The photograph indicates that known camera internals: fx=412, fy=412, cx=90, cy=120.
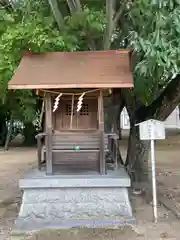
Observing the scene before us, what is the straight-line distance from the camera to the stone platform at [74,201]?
6.96 m

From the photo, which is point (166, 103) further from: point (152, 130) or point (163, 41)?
point (163, 41)

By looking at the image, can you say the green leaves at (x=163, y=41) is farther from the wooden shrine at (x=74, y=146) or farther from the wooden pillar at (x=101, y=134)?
the wooden pillar at (x=101, y=134)

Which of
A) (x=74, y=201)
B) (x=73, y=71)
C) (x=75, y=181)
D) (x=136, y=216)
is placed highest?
(x=73, y=71)

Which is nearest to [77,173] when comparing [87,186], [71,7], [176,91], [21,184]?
[87,186]

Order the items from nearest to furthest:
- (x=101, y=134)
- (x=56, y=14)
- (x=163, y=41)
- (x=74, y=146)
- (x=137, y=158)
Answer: (x=163, y=41)
(x=101, y=134)
(x=74, y=146)
(x=56, y=14)
(x=137, y=158)

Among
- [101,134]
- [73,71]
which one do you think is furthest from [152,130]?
[73,71]

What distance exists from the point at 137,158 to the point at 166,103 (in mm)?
1642

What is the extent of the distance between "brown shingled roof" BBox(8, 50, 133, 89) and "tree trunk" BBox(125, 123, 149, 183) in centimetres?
251

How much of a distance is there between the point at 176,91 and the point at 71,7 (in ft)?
9.94

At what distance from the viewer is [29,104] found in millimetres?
12109

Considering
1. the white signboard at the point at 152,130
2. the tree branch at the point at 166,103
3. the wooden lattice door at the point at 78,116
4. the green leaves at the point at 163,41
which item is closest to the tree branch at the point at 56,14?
the wooden lattice door at the point at 78,116

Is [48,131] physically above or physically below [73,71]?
below

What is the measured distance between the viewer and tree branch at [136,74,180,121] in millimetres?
8633

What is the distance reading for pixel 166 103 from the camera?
8898mm
